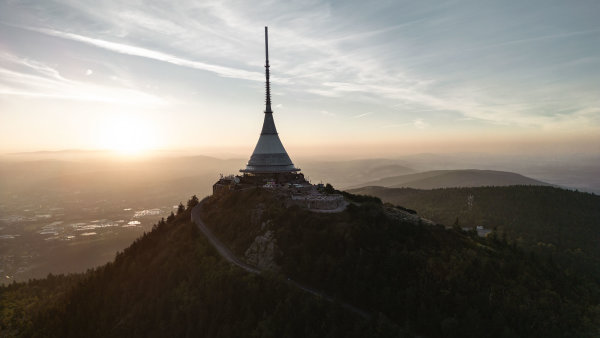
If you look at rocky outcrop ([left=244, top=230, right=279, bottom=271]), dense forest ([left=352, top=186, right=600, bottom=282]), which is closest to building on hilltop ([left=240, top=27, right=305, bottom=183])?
rocky outcrop ([left=244, top=230, right=279, bottom=271])

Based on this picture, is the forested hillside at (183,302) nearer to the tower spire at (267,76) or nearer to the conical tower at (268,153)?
the conical tower at (268,153)

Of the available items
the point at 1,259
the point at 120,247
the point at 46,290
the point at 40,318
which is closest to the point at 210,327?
the point at 40,318

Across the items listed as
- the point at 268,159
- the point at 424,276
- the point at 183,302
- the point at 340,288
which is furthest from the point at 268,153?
the point at 424,276

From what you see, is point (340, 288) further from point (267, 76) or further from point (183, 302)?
point (267, 76)

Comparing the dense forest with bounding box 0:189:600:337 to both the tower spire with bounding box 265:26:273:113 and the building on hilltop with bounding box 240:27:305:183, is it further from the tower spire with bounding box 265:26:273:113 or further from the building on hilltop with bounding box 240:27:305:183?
the tower spire with bounding box 265:26:273:113

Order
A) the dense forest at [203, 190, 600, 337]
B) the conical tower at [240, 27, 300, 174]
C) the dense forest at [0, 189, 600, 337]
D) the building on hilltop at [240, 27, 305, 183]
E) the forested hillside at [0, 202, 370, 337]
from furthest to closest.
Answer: the conical tower at [240, 27, 300, 174] < the building on hilltop at [240, 27, 305, 183] < the forested hillside at [0, 202, 370, 337] < the dense forest at [0, 189, 600, 337] < the dense forest at [203, 190, 600, 337]

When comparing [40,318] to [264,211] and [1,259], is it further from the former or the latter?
[1,259]

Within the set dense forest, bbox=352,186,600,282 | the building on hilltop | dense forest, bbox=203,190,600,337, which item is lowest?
dense forest, bbox=352,186,600,282

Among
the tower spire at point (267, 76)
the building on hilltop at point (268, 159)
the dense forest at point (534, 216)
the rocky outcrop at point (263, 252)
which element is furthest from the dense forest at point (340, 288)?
the dense forest at point (534, 216)
